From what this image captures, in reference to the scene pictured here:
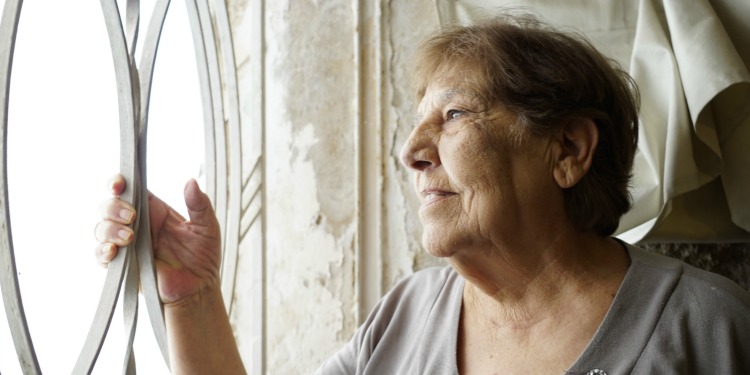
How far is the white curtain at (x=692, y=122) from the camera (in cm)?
178

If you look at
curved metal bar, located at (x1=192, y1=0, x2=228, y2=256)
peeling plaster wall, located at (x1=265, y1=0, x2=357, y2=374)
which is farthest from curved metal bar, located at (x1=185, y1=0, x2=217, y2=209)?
peeling plaster wall, located at (x1=265, y1=0, x2=357, y2=374)

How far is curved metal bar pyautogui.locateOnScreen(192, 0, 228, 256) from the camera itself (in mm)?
1859

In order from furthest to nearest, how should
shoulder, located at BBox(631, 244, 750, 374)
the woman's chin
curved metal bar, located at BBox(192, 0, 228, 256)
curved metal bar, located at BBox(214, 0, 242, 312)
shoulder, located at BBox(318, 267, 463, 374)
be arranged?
1. curved metal bar, located at BBox(214, 0, 242, 312)
2. curved metal bar, located at BBox(192, 0, 228, 256)
3. shoulder, located at BBox(318, 267, 463, 374)
4. the woman's chin
5. shoulder, located at BBox(631, 244, 750, 374)

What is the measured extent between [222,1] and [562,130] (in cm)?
95

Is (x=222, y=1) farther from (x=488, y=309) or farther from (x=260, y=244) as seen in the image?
(x=488, y=309)

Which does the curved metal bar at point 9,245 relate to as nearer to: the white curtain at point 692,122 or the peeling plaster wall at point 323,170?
the peeling plaster wall at point 323,170

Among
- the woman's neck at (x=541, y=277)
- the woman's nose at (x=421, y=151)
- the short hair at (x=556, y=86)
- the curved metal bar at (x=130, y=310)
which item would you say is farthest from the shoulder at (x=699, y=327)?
the curved metal bar at (x=130, y=310)

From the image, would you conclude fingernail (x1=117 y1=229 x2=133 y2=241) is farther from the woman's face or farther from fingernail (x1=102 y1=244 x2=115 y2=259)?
the woman's face

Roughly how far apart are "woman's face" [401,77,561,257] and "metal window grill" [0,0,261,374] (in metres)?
0.53

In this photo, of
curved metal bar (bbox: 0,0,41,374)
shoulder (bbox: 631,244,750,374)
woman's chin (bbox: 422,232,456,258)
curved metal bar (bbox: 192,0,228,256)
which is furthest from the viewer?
curved metal bar (bbox: 192,0,228,256)

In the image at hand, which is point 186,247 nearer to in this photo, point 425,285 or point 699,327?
point 425,285

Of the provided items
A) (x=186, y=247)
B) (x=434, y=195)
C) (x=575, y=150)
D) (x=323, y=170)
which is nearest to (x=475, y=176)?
(x=434, y=195)

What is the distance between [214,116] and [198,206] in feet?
1.34

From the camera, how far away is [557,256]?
1.54 metres
